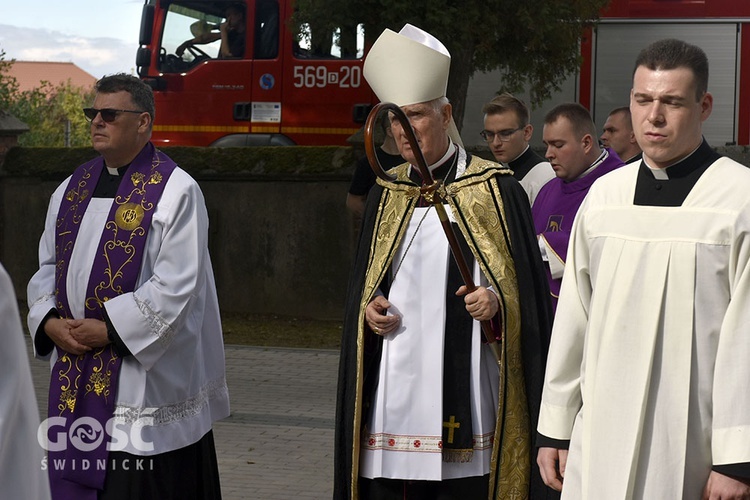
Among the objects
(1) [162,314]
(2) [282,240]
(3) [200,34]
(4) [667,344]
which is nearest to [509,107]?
(1) [162,314]

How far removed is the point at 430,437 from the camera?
4.17 meters

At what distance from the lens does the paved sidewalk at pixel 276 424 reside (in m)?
6.55

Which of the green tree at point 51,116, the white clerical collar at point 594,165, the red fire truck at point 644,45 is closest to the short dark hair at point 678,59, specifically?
the white clerical collar at point 594,165

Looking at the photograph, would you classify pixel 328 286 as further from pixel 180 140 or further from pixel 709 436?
pixel 709 436

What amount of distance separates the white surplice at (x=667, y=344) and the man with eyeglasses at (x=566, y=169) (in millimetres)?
2201

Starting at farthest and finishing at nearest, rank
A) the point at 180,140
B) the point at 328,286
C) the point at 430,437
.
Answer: the point at 180,140 < the point at 328,286 < the point at 430,437

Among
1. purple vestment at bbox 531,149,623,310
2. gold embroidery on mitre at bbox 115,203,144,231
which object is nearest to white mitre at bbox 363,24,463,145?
gold embroidery on mitre at bbox 115,203,144,231

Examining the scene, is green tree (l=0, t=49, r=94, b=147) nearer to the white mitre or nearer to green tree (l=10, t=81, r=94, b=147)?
green tree (l=10, t=81, r=94, b=147)

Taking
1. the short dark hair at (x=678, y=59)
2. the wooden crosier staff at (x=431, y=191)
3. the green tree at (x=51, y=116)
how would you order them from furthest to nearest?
the green tree at (x=51, y=116), the wooden crosier staff at (x=431, y=191), the short dark hair at (x=678, y=59)

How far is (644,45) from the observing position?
14.1 metres

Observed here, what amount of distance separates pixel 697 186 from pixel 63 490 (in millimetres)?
2841

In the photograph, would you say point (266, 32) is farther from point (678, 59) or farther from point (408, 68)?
point (678, 59)

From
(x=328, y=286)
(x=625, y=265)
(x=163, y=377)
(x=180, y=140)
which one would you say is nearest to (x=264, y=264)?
(x=328, y=286)

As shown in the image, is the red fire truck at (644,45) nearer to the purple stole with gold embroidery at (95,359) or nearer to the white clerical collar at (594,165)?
the white clerical collar at (594,165)
